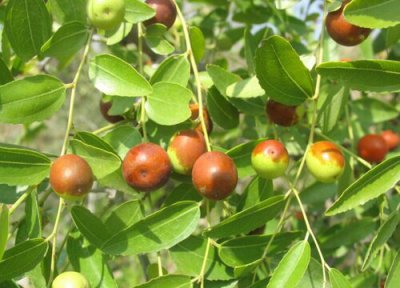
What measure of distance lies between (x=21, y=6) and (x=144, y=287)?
0.78 metres

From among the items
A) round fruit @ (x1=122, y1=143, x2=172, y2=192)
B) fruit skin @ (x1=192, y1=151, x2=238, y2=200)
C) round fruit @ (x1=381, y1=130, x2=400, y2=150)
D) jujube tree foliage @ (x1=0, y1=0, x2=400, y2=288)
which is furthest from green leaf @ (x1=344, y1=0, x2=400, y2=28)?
round fruit @ (x1=381, y1=130, x2=400, y2=150)

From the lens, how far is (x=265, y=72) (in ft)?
5.00

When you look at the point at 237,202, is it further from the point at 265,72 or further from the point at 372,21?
the point at 372,21

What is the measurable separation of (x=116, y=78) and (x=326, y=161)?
0.57m

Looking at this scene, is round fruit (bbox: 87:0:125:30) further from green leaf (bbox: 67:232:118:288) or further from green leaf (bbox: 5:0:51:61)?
green leaf (bbox: 67:232:118:288)

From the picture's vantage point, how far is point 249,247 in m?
1.61

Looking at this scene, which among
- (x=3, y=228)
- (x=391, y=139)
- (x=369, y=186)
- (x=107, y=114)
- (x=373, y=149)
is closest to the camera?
(x=3, y=228)

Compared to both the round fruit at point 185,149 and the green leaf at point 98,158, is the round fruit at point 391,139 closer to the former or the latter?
the round fruit at point 185,149

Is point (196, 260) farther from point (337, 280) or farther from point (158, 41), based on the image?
point (158, 41)

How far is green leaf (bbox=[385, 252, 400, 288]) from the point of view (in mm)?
1434

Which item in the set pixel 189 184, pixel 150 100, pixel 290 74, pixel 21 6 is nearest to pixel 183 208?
pixel 189 184

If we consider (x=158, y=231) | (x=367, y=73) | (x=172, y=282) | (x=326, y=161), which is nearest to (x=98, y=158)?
(x=158, y=231)

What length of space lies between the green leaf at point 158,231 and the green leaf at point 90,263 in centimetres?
10

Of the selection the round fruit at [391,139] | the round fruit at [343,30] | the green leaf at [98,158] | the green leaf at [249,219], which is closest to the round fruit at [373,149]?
the round fruit at [391,139]
